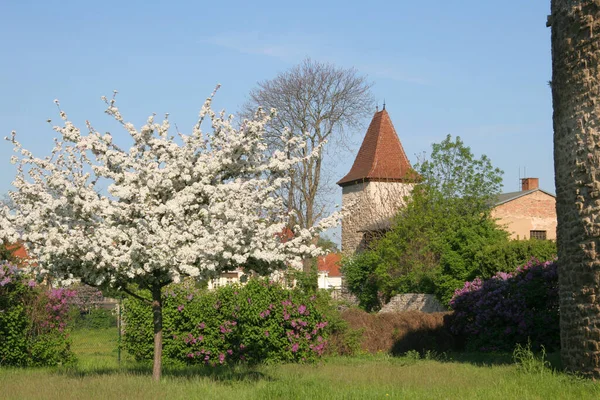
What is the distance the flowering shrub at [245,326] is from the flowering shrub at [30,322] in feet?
8.52

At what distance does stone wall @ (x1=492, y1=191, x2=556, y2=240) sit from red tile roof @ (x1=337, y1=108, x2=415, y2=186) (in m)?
8.54

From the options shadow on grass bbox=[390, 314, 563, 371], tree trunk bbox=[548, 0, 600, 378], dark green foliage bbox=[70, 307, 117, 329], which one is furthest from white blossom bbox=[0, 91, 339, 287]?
dark green foliage bbox=[70, 307, 117, 329]

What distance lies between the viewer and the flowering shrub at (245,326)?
56.4ft

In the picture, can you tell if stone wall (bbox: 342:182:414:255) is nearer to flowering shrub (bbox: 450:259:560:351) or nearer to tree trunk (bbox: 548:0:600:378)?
flowering shrub (bbox: 450:259:560:351)

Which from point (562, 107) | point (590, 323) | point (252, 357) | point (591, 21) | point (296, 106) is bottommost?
point (252, 357)

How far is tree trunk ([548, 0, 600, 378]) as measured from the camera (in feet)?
39.8

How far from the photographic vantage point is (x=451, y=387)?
1191 centimetres

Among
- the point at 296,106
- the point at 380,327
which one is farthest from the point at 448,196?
the point at 380,327

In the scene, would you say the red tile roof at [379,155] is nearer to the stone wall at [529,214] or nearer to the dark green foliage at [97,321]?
Result: the stone wall at [529,214]

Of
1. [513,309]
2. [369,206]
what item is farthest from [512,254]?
[369,206]

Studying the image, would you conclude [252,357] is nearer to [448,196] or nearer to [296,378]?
[296,378]

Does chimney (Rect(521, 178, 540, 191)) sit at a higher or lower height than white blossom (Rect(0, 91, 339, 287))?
higher

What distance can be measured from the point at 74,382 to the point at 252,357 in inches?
234

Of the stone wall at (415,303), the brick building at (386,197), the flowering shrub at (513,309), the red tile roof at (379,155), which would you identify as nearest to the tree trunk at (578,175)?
the flowering shrub at (513,309)
